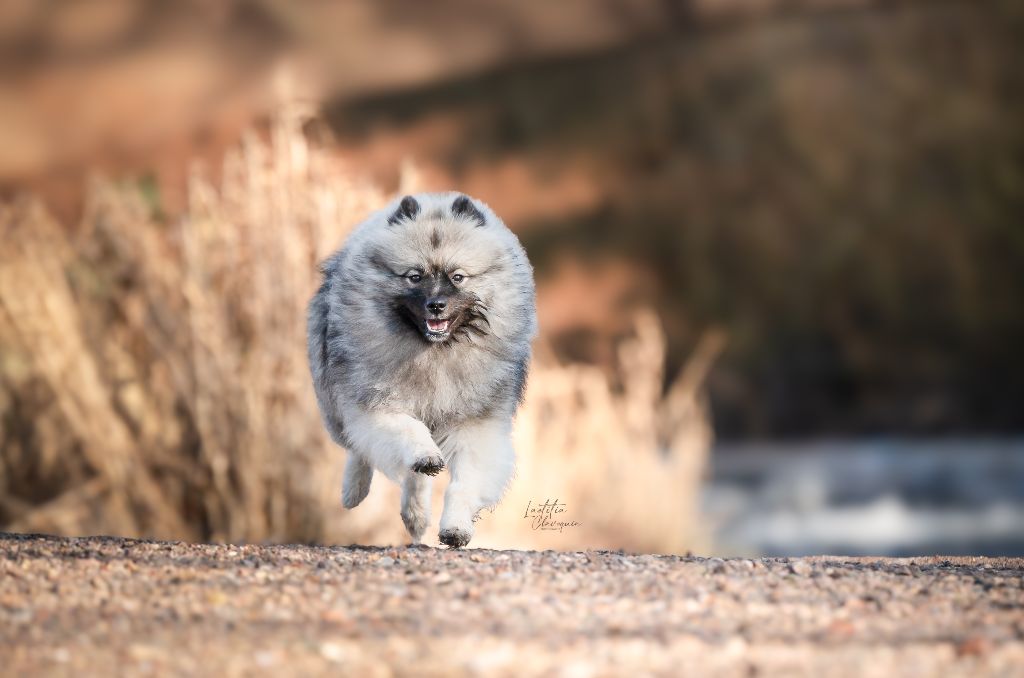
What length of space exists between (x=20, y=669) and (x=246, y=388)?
371 cm

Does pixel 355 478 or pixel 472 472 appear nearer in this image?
pixel 472 472

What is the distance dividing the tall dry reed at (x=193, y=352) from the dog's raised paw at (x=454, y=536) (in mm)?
2674

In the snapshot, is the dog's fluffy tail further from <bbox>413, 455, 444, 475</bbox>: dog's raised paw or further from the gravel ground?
Result: <bbox>413, 455, 444, 475</bbox>: dog's raised paw

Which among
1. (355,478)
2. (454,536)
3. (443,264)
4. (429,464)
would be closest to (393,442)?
(429,464)

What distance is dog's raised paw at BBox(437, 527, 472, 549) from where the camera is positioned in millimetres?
3623

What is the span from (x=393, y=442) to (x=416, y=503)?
0.82ft

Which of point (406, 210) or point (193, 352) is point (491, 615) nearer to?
point (406, 210)

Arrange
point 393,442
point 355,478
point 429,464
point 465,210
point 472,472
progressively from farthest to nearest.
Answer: point 355,478 → point 465,210 → point 472,472 → point 393,442 → point 429,464

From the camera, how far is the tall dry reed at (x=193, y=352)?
6.20m

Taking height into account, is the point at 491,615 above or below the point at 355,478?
below

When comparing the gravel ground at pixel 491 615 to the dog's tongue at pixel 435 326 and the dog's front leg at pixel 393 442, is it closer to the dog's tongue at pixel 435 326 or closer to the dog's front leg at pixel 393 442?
the dog's front leg at pixel 393 442

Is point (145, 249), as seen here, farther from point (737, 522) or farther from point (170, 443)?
point (737, 522)

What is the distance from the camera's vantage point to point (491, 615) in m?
2.79

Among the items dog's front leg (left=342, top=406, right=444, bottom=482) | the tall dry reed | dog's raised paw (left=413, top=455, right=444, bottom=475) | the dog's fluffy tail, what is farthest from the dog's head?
the tall dry reed
